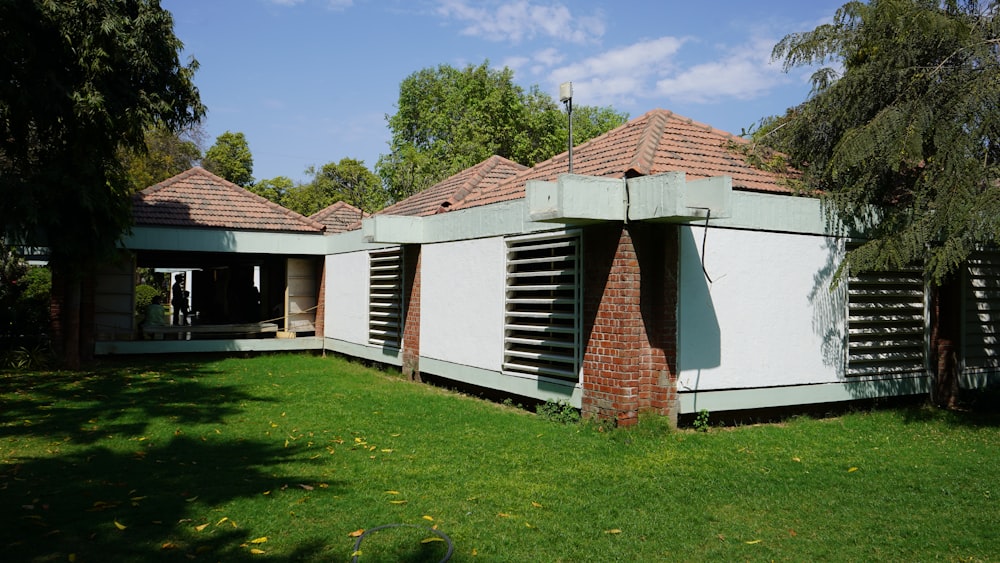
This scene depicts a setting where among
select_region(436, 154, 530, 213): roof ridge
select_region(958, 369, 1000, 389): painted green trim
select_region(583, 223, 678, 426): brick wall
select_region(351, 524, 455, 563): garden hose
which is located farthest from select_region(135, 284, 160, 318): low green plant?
select_region(958, 369, 1000, 389): painted green trim

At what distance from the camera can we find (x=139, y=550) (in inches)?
189

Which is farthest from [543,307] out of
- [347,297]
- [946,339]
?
[347,297]

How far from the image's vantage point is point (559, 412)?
31.0ft

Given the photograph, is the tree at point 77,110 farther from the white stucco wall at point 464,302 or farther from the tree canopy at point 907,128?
the tree canopy at point 907,128

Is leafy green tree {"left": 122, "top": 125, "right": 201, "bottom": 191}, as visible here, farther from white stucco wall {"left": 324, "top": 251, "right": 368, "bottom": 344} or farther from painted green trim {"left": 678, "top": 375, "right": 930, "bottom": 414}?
painted green trim {"left": 678, "top": 375, "right": 930, "bottom": 414}

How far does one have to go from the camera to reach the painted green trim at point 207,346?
54.8 ft

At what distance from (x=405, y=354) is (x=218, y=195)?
8180 mm

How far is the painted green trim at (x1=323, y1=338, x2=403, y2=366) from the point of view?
14.6 meters

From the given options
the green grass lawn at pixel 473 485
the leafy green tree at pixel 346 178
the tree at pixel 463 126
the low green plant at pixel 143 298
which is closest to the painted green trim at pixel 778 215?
the green grass lawn at pixel 473 485

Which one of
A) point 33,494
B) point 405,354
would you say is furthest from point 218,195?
point 33,494

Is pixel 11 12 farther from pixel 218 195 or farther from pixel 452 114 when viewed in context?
pixel 452 114

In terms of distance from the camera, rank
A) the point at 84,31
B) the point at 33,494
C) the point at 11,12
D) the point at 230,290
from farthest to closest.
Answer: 1. the point at 230,290
2. the point at 84,31
3. the point at 11,12
4. the point at 33,494

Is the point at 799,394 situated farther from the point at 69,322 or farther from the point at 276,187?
the point at 276,187

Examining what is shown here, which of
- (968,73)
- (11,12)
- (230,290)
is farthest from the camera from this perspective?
(230,290)
